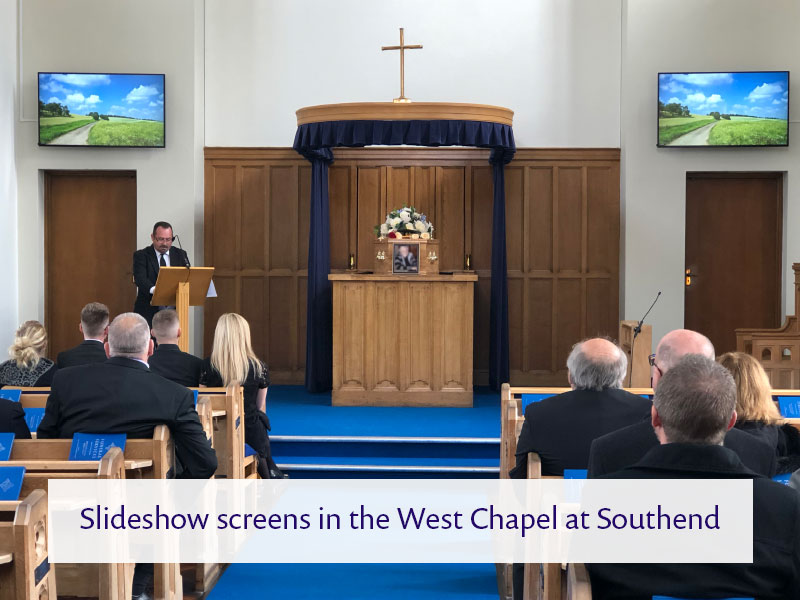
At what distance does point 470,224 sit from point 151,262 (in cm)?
321

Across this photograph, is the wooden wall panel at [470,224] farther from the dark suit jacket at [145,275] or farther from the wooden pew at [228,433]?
the wooden pew at [228,433]

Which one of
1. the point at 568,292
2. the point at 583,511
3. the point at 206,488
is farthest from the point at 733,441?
the point at 568,292

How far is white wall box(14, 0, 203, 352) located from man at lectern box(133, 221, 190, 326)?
102cm

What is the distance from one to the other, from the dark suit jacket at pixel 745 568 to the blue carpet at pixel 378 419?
16.3 ft

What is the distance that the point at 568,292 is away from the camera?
9914mm

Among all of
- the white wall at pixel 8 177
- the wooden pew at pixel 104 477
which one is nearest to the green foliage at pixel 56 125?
the white wall at pixel 8 177

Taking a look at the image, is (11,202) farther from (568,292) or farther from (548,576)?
(548,576)

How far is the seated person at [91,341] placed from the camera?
522 cm

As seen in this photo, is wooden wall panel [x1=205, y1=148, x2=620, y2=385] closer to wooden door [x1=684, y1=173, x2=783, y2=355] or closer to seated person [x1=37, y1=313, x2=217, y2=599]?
wooden door [x1=684, y1=173, x2=783, y2=355]

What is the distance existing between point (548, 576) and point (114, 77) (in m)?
7.73

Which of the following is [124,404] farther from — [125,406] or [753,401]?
[753,401]

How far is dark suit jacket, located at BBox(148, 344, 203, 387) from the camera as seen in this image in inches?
223
